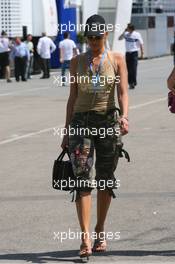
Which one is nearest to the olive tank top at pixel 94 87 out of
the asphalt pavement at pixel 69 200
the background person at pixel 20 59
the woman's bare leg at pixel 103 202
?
the woman's bare leg at pixel 103 202

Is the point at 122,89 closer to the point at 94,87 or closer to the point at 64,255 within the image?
the point at 94,87

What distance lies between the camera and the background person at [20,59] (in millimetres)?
33031

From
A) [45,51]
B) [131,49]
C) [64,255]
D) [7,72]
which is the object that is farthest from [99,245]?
[45,51]

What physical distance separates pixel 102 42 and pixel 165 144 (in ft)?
23.3

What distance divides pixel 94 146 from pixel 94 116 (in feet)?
0.81

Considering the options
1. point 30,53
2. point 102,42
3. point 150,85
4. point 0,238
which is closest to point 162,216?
point 0,238

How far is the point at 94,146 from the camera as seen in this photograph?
7.01 meters

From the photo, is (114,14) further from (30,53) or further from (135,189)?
(135,189)

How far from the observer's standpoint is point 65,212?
29.0 feet

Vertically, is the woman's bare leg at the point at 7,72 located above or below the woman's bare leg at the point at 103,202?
below

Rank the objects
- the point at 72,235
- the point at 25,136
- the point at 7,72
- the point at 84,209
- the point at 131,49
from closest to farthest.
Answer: the point at 84,209 → the point at 72,235 → the point at 25,136 → the point at 131,49 → the point at 7,72

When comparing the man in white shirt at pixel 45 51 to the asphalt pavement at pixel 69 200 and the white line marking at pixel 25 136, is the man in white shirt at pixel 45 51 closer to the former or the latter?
the asphalt pavement at pixel 69 200

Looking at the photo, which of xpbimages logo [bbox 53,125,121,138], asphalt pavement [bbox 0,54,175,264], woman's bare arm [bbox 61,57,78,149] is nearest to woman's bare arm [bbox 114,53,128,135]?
xpbimages logo [bbox 53,125,121,138]

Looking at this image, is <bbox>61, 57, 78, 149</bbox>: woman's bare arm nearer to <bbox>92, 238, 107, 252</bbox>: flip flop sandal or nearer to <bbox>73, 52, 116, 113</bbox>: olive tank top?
<bbox>73, 52, 116, 113</bbox>: olive tank top
